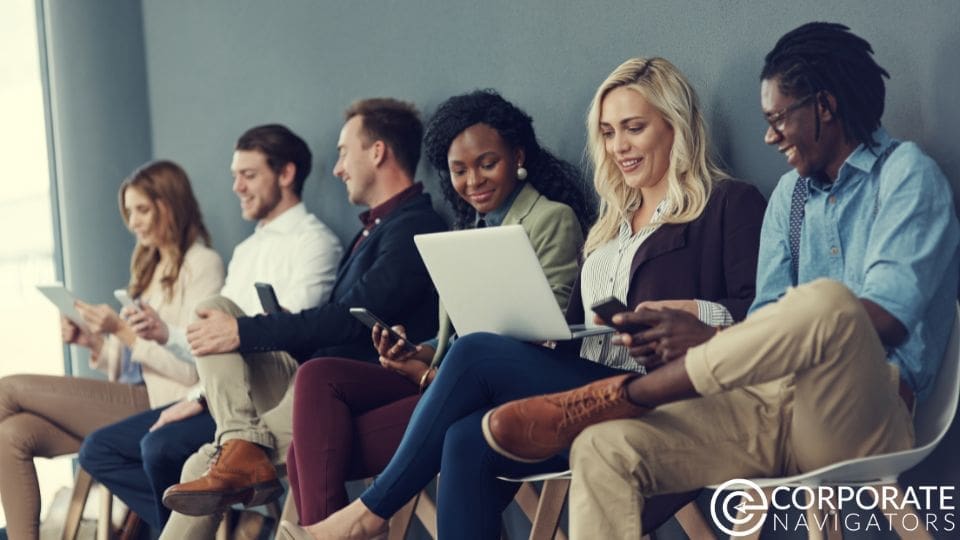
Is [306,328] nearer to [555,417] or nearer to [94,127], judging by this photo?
[555,417]

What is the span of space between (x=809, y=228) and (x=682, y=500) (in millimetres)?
569

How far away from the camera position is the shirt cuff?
2.41 meters

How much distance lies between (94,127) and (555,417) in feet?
11.5

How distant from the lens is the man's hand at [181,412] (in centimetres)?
344

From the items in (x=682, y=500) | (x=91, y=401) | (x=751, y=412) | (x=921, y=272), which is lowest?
(x=91, y=401)

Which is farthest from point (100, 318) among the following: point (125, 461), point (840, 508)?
point (840, 508)

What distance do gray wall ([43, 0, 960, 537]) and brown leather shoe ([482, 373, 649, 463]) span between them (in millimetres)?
816

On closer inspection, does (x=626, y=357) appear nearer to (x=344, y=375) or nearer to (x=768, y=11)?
(x=344, y=375)

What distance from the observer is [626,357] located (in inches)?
105

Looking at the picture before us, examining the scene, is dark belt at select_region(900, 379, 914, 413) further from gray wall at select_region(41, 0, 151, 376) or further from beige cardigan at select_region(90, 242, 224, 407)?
gray wall at select_region(41, 0, 151, 376)

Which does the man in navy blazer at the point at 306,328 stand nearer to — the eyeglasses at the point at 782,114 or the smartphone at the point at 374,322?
the smartphone at the point at 374,322

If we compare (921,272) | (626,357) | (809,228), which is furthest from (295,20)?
(921,272)

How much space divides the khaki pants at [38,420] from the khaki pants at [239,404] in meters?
0.83

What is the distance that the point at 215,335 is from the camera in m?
3.15
